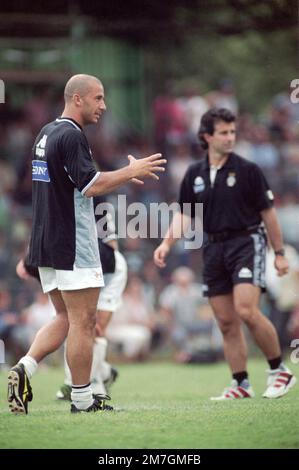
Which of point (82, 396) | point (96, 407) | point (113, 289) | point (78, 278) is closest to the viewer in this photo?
point (78, 278)

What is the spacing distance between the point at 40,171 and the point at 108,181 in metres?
0.62

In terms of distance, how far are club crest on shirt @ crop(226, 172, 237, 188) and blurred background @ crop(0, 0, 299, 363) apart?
7.18 m

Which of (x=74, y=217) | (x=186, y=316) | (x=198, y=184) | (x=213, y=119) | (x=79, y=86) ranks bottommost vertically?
(x=186, y=316)

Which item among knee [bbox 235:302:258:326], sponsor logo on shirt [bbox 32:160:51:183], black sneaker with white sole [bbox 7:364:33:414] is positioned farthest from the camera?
knee [bbox 235:302:258:326]

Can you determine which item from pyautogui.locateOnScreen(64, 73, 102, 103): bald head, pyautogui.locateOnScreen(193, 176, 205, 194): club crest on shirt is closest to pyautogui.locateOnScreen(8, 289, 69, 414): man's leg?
pyautogui.locateOnScreen(64, 73, 102, 103): bald head

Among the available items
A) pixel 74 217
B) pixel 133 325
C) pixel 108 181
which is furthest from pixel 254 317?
pixel 133 325

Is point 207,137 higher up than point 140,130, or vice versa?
point 140,130

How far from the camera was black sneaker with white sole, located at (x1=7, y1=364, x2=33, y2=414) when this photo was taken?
8.48 m

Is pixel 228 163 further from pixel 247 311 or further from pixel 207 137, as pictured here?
pixel 247 311

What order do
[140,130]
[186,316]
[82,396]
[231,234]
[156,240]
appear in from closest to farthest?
[82,396], [231,234], [186,316], [156,240], [140,130]

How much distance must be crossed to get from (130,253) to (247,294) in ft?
30.2

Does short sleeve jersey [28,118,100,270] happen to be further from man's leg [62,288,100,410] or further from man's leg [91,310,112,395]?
man's leg [91,310,112,395]

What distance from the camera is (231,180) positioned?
10133mm

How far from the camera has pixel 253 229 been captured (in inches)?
398
